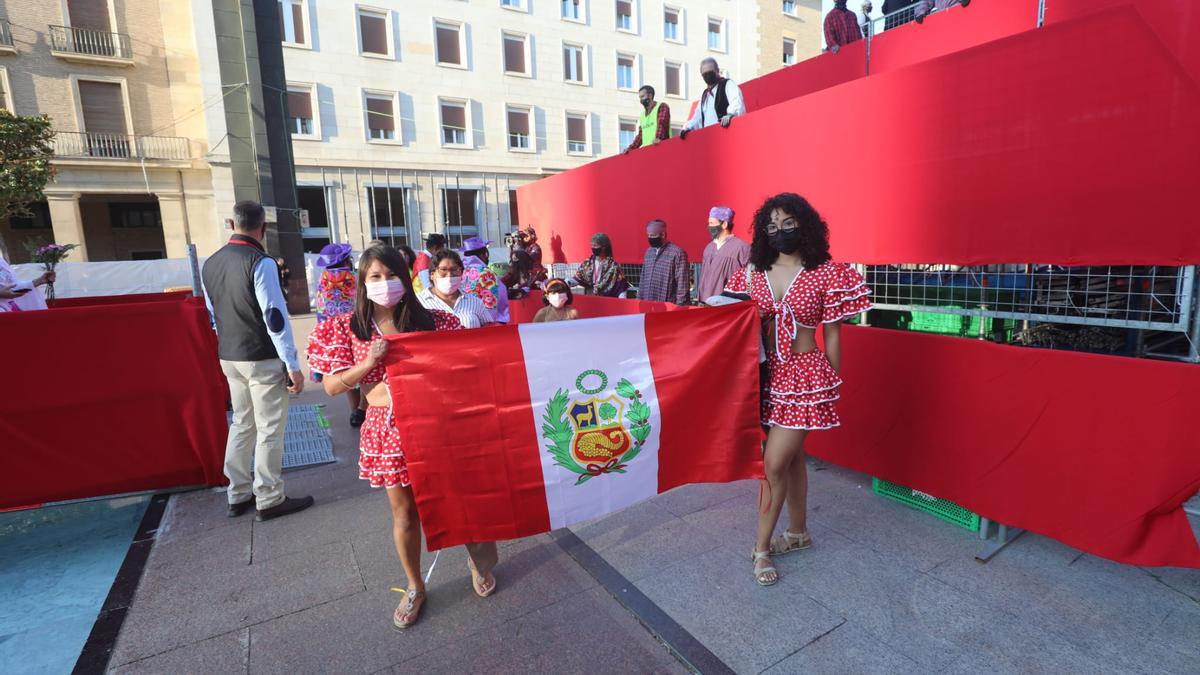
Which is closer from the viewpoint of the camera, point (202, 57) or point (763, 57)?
point (202, 57)

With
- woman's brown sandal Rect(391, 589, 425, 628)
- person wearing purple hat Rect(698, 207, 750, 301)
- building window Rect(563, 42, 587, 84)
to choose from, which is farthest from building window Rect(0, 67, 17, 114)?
woman's brown sandal Rect(391, 589, 425, 628)

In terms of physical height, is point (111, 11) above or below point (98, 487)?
above

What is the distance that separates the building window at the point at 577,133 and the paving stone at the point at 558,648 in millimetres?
28532

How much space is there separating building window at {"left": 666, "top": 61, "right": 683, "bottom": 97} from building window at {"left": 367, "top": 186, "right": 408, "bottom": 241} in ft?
52.0

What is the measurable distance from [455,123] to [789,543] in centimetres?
2687

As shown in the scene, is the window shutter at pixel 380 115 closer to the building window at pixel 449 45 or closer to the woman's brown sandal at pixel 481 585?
the building window at pixel 449 45

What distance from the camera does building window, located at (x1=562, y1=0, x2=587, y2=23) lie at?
28.4 metres

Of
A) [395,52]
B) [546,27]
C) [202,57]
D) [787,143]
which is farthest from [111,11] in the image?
[787,143]

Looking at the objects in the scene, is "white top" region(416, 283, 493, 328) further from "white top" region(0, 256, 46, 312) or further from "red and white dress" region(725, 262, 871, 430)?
"white top" region(0, 256, 46, 312)

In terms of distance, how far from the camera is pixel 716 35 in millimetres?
32875

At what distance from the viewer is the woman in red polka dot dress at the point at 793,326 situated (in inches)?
112

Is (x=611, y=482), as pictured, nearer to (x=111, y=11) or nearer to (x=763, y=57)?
(x=111, y=11)

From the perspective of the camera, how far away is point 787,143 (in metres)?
4.66

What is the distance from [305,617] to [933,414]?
351cm
